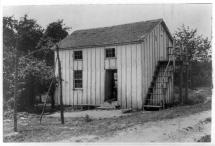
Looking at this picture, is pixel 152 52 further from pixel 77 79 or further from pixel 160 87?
pixel 77 79

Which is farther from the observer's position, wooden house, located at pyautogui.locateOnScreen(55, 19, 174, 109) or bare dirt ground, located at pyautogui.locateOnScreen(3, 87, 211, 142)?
wooden house, located at pyautogui.locateOnScreen(55, 19, 174, 109)

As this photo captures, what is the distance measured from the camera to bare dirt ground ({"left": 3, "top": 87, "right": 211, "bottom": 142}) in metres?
10.7

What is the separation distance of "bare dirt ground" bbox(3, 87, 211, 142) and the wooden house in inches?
137

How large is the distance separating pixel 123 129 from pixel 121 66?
7.45 metres

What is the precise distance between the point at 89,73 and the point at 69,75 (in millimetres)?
1597

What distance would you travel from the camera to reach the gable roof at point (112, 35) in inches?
747

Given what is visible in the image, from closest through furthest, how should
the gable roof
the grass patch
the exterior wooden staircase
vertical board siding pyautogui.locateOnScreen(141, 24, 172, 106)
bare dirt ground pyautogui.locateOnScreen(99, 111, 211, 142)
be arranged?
bare dirt ground pyautogui.locateOnScreen(99, 111, 211, 142) → the grass patch → the exterior wooden staircase → vertical board siding pyautogui.locateOnScreen(141, 24, 172, 106) → the gable roof

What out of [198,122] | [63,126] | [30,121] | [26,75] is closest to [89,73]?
[26,75]

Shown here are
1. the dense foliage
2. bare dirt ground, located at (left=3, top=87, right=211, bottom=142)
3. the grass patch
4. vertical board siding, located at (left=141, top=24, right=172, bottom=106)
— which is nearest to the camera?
bare dirt ground, located at (left=3, top=87, right=211, bottom=142)

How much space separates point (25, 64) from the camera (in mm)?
20125

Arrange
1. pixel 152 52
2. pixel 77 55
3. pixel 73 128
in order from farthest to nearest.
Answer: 1. pixel 77 55
2. pixel 152 52
3. pixel 73 128

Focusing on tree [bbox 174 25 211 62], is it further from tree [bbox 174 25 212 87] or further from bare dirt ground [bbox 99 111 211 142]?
bare dirt ground [bbox 99 111 211 142]

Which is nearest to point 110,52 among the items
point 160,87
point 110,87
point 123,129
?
point 110,87

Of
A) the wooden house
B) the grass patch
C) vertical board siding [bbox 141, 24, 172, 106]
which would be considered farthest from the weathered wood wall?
the grass patch
